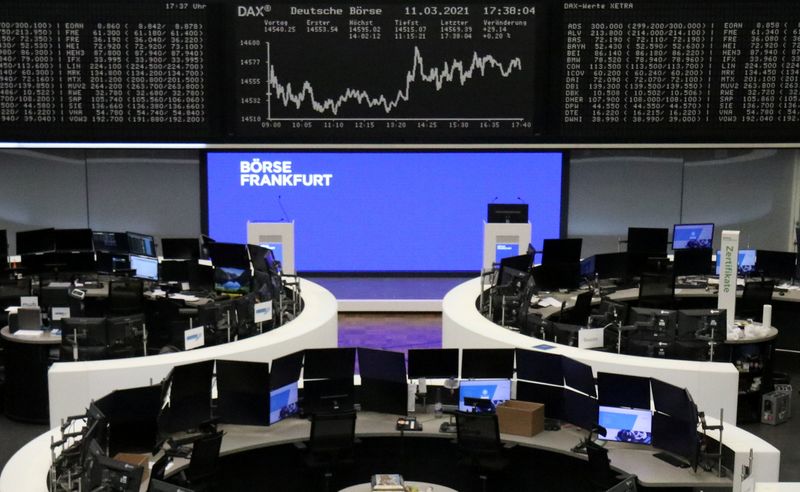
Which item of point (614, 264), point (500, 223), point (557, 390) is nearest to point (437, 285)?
point (500, 223)

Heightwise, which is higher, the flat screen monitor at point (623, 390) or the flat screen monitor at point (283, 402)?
the flat screen monitor at point (623, 390)

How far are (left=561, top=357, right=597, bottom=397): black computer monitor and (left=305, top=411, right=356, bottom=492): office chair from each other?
171cm

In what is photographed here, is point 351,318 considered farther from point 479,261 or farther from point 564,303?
point 564,303

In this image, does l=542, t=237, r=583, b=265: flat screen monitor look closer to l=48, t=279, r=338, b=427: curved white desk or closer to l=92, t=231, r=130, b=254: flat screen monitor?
l=48, t=279, r=338, b=427: curved white desk

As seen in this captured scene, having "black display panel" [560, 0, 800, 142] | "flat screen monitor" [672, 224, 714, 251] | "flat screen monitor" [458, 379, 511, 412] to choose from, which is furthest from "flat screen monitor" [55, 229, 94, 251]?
"flat screen monitor" [672, 224, 714, 251]

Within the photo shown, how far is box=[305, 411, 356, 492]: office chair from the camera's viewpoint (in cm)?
720

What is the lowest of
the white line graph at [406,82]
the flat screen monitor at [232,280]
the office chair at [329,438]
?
the office chair at [329,438]

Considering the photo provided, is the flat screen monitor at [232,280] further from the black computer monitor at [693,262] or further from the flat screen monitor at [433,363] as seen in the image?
the black computer monitor at [693,262]

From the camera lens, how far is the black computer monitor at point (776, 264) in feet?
40.4

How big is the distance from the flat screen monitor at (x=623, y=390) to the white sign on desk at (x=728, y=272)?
3157 mm

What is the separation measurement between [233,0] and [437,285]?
203 inches

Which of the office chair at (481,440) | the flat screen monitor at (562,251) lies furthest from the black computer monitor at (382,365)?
the flat screen monitor at (562,251)

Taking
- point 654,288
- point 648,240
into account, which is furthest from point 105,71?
point 654,288

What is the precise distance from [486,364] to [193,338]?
2631mm
